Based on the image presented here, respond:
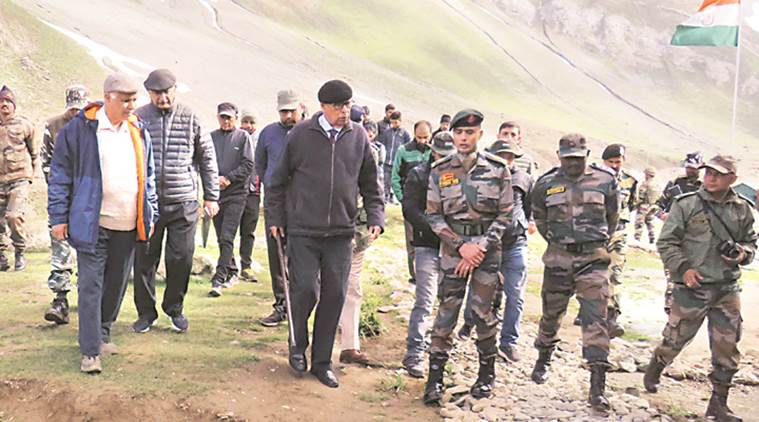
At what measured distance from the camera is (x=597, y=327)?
598cm

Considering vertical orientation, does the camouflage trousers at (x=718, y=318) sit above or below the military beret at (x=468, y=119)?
below

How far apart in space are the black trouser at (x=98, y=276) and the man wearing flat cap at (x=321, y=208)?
3.88 ft

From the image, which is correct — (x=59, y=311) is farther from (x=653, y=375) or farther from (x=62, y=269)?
(x=653, y=375)

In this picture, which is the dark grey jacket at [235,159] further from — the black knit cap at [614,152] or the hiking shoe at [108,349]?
the black knit cap at [614,152]

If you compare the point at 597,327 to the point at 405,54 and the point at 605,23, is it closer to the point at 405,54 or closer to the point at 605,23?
the point at 405,54

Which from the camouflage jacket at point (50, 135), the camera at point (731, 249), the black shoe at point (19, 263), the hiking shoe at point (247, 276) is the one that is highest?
the camouflage jacket at point (50, 135)

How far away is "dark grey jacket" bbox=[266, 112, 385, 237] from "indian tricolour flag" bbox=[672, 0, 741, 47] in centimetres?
868

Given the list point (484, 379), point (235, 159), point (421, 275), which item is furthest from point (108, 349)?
point (235, 159)

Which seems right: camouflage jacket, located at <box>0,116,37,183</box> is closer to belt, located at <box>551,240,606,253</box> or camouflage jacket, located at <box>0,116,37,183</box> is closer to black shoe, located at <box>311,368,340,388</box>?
black shoe, located at <box>311,368,340,388</box>

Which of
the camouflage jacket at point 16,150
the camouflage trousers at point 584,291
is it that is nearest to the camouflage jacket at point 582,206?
the camouflage trousers at point 584,291

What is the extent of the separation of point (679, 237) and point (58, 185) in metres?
4.86

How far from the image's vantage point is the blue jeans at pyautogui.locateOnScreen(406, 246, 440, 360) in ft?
21.3

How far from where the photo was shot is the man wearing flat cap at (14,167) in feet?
29.5

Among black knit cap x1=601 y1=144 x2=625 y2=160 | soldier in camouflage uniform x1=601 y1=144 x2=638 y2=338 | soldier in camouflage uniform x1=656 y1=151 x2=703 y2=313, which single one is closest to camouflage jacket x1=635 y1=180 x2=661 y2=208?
soldier in camouflage uniform x1=656 y1=151 x2=703 y2=313
